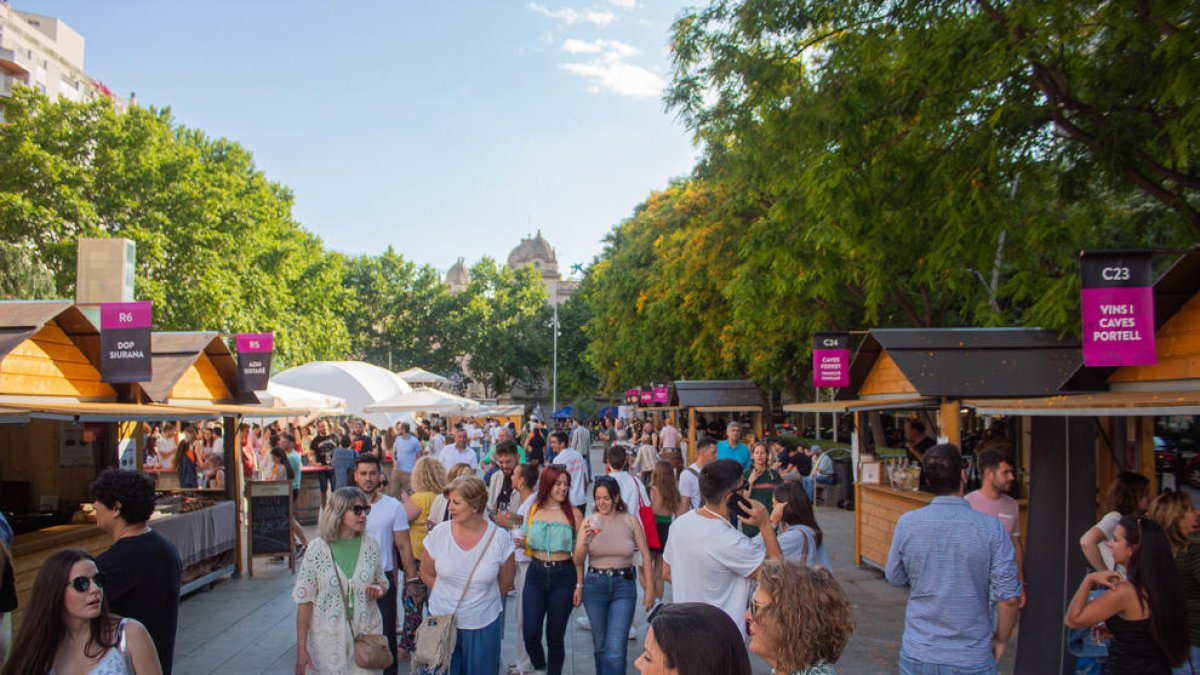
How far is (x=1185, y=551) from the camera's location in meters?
4.79

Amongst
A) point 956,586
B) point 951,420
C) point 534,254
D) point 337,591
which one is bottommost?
point 337,591

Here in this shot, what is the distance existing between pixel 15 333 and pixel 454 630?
6196mm

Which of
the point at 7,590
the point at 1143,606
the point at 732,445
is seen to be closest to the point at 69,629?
the point at 7,590

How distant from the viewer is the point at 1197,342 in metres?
7.13

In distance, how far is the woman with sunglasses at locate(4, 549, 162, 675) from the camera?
10.4 ft

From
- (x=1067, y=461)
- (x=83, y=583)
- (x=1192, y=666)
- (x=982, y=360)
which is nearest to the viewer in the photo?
(x=83, y=583)

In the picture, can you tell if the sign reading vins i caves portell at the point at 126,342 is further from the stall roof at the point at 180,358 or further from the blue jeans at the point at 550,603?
the blue jeans at the point at 550,603

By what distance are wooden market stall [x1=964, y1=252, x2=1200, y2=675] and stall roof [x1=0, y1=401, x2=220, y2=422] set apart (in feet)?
22.7

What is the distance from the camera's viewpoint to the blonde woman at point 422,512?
7223 millimetres

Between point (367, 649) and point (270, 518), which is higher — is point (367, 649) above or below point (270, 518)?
above

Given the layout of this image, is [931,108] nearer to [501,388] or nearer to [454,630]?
[454,630]

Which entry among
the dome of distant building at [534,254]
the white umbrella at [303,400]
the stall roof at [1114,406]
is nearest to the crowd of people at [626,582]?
the stall roof at [1114,406]

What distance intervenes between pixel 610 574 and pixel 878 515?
6.85 metres

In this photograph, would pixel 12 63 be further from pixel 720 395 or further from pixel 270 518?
pixel 270 518
